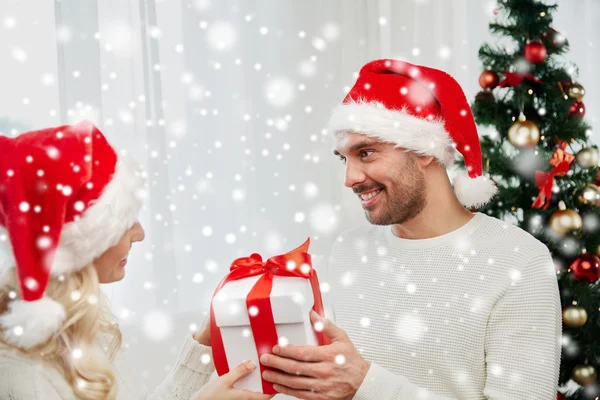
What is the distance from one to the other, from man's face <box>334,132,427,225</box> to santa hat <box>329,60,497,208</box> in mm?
38

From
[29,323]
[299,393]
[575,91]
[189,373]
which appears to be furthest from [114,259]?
[575,91]

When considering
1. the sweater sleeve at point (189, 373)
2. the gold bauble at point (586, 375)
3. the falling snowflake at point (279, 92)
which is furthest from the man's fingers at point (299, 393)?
the falling snowflake at point (279, 92)

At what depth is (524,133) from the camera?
2137 millimetres

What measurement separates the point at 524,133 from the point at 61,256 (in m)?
1.63

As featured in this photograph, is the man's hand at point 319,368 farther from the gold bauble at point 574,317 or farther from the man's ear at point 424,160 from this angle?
the gold bauble at point 574,317

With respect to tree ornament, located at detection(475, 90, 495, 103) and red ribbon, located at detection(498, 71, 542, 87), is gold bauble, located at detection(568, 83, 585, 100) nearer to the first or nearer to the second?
red ribbon, located at detection(498, 71, 542, 87)

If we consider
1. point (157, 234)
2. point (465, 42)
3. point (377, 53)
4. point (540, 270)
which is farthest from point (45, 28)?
point (465, 42)

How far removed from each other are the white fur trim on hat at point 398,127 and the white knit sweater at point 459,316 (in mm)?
242

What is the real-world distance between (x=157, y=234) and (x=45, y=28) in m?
0.85

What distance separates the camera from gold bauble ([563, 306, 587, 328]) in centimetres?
217

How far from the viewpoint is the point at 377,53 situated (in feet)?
9.98

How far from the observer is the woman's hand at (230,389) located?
118 cm

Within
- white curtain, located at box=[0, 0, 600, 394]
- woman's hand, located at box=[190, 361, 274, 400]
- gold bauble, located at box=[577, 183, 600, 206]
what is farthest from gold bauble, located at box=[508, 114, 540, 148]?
woman's hand, located at box=[190, 361, 274, 400]

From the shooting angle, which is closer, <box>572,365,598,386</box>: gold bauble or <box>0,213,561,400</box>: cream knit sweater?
<box>0,213,561,400</box>: cream knit sweater
